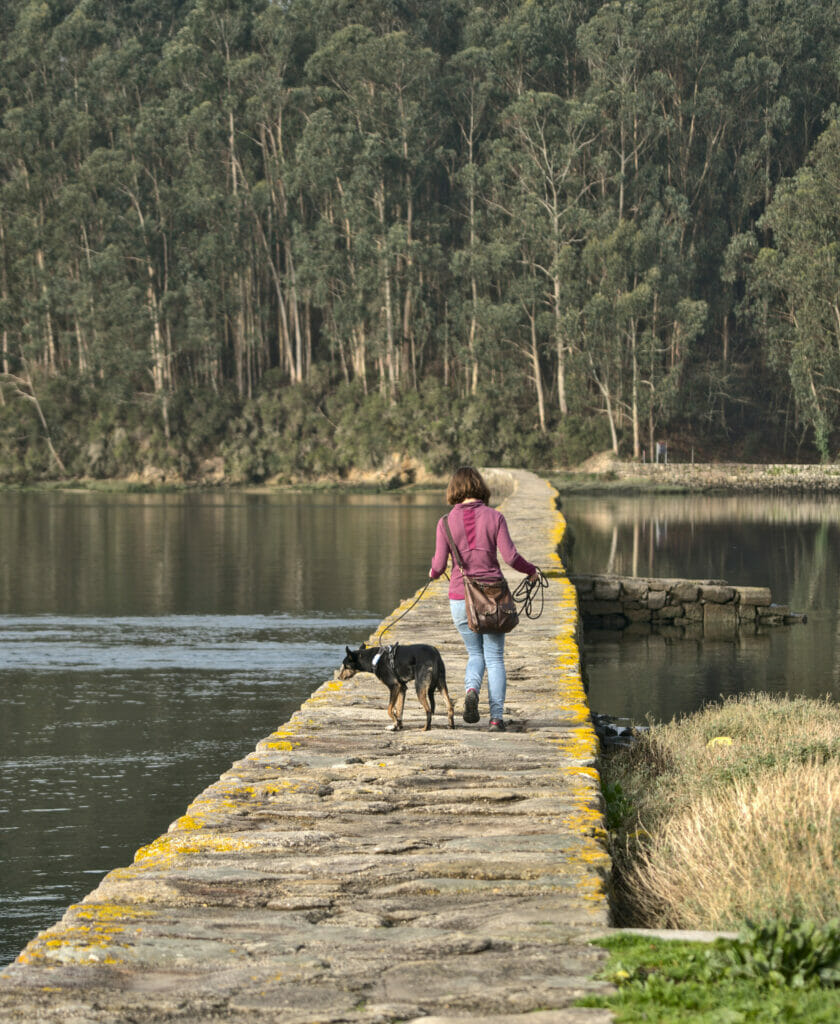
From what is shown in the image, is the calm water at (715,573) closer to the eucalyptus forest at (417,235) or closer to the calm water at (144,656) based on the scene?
the calm water at (144,656)

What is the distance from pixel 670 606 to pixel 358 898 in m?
20.0

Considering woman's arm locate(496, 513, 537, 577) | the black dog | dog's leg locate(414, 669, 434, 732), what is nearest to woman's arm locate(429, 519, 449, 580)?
woman's arm locate(496, 513, 537, 577)

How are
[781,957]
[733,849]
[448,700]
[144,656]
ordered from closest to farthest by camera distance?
[781,957]
[733,849]
[448,700]
[144,656]

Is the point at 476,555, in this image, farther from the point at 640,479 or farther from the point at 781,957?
the point at 640,479

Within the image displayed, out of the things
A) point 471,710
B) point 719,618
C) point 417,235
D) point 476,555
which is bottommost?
point 719,618

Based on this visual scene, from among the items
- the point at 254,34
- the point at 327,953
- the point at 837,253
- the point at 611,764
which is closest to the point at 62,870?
the point at 611,764

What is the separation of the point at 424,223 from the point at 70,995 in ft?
212

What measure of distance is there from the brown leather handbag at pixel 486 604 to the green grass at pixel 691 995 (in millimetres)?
4157

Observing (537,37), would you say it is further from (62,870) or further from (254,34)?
(62,870)

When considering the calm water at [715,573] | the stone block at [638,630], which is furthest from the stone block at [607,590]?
the calm water at [715,573]

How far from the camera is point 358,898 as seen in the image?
19.8ft

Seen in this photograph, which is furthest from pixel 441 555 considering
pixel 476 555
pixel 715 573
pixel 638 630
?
pixel 715 573

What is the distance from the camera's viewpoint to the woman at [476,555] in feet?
30.7

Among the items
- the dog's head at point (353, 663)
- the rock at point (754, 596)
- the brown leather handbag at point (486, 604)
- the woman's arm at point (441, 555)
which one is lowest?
the rock at point (754, 596)
